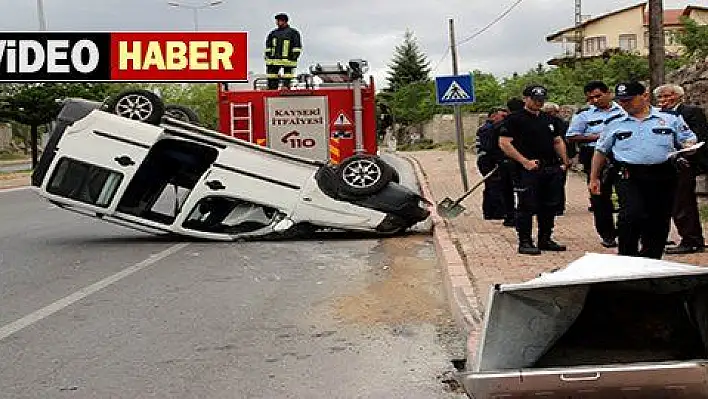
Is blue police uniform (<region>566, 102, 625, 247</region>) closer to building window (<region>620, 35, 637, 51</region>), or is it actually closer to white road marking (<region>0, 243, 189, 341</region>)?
white road marking (<region>0, 243, 189, 341</region>)

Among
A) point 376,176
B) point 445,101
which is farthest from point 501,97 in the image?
point 376,176

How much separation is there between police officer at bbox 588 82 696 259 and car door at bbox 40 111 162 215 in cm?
617

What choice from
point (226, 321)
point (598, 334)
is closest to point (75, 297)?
point (226, 321)

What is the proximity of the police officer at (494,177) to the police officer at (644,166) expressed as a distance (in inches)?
202

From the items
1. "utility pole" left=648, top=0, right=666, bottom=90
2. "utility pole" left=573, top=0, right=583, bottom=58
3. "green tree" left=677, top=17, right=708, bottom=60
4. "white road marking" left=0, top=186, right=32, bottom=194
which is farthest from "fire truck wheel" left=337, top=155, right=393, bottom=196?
"utility pole" left=573, top=0, right=583, bottom=58

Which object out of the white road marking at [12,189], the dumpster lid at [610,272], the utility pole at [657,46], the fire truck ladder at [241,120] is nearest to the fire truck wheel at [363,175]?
the fire truck ladder at [241,120]

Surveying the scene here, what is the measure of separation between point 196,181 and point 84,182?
1330 millimetres

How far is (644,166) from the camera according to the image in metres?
7.50

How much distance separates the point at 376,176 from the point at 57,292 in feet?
15.1

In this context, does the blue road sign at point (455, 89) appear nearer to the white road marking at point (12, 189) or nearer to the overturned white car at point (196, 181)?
the overturned white car at point (196, 181)

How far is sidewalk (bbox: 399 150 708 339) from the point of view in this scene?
8008 millimetres

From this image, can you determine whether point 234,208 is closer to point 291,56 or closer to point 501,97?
point 291,56

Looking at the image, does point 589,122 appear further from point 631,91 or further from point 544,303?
point 544,303

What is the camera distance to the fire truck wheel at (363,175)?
12539mm
